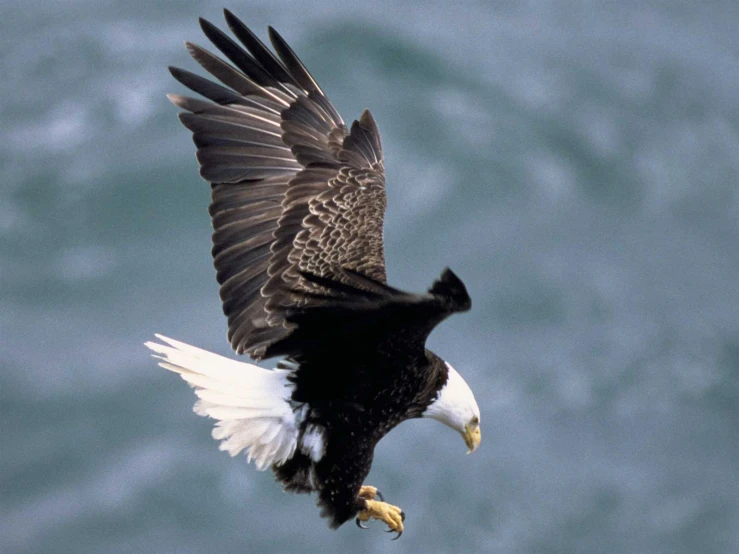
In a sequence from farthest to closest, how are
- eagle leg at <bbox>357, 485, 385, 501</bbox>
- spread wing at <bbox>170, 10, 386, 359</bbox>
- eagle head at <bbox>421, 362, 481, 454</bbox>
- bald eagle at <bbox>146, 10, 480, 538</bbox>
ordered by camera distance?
eagle leg at <bbox>357, 485, 385, 501</bbox>
eagle head at <bbox>421, 362, 481, 454</bbox>
spread wing at <bbox>170, 10, 386, 359</bbox>
bald eagle at <bbox>146, 10, 480, 538</bbox>

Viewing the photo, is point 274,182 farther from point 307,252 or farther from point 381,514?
point 381,514

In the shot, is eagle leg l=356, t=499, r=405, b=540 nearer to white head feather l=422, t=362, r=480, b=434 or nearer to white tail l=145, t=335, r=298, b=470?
white head feather l=422, t=362, r=480, b=434

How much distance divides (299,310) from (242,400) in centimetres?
75

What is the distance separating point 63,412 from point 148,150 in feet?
9.39

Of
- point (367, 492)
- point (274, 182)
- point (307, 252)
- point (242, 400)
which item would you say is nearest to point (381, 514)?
point (367, 492)

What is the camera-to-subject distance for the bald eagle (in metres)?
6.76

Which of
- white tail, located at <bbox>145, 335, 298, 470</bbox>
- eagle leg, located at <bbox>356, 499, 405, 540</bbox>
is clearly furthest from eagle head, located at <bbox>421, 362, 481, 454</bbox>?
white tail, located at <bbox>145, 335, 298, 470</bbox>

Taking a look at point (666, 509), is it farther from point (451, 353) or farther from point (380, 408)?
point (380, 408)

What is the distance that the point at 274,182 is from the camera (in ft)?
24.8

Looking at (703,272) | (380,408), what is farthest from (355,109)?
(380,408)

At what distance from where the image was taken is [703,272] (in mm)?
17422

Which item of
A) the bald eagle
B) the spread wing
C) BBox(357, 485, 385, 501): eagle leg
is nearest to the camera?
the bald eagle

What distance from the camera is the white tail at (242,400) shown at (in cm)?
685

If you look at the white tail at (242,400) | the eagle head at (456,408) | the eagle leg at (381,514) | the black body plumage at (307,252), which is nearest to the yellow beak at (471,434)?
the eagle head at (456,408)
